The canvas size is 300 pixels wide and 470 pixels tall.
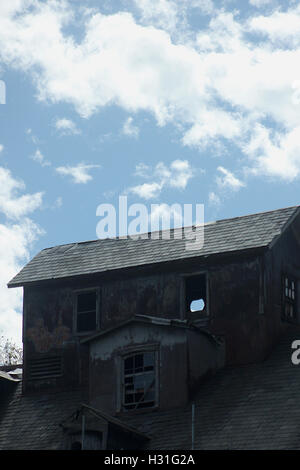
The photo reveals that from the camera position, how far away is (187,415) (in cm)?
2703

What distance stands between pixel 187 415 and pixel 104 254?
783 centimetres

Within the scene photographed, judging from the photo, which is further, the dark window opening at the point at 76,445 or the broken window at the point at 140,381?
the broken window at the point at 140,381

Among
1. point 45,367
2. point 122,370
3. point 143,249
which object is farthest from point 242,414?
point 45,367

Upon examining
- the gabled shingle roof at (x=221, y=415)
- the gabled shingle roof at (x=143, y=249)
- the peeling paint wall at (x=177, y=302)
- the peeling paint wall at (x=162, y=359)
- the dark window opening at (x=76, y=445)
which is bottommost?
the dark window opening at (x=76, y=445)

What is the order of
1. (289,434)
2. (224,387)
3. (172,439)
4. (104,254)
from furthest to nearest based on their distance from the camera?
(104,254) < (224,387) < (172,439) < (289,434)

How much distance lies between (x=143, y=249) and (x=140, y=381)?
5458mm

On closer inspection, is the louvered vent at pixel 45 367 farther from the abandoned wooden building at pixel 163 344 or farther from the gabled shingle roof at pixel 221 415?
the gabled shingle roof at pixel 221 415

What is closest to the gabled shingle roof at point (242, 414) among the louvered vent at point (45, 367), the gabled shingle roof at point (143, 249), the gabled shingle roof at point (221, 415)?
the gabled shingle roof at point (221, 415)

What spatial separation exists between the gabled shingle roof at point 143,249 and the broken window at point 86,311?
75 centimetres

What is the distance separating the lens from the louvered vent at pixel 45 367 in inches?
1255

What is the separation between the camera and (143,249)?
3228 centimetres

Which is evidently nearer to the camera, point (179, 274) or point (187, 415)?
point (187, 415)

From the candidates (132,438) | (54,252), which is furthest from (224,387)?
(54,252)

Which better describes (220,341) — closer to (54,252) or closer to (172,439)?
(172,439)
